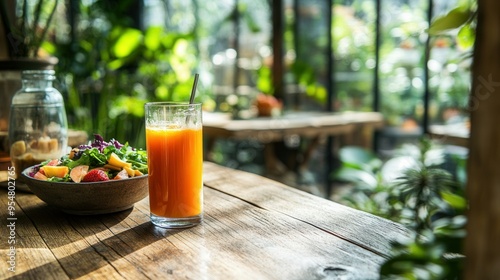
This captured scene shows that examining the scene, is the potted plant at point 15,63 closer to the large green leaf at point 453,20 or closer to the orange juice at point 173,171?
the orange juice at point 173,171

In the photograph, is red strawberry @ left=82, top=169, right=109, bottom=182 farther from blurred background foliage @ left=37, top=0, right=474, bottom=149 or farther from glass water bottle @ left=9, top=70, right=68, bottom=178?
blurred background foliage @ left=37, top=0, right=474, bottom=149

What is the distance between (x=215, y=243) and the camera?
2.98ft

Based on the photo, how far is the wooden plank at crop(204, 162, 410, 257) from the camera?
0.92 meters

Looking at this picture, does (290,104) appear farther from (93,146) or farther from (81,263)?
(81,263)

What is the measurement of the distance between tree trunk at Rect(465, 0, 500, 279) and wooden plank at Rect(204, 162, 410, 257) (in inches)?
12.7

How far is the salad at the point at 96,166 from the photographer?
1.05m

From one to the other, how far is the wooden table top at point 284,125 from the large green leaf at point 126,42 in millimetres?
896

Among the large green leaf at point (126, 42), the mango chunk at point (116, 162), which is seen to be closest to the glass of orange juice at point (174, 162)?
the mango chunk at point (116, 162)

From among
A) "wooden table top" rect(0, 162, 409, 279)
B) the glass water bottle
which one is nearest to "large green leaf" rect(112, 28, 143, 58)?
the glass water bottle

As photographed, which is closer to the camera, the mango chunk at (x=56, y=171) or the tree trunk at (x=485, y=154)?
the tree trunk at (x=485, y=154)

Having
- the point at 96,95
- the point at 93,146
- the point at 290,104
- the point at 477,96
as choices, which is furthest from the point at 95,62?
the point at 477,96

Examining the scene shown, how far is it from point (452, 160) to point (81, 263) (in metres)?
2.80

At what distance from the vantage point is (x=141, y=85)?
4.51 m

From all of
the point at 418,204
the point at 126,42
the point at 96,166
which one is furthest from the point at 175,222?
the point at 126,42
